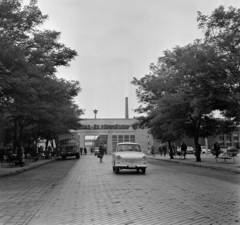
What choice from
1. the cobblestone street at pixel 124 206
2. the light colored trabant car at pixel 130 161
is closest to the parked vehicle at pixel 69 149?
the light colored trabant car at pixel 130 161

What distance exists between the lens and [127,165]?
17.4 m

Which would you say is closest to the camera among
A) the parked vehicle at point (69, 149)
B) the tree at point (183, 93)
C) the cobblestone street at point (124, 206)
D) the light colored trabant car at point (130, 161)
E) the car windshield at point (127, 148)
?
the cobblestone street at point (124, 206)

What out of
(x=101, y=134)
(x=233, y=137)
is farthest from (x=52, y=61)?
(x=233, y=137)

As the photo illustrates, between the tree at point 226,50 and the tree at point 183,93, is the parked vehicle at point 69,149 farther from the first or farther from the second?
the tree at point 226,50

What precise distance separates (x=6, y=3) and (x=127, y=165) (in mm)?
10446

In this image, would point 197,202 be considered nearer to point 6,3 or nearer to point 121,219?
point 121,219

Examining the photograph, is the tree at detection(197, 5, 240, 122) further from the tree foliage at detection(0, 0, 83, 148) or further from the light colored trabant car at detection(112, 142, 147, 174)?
the tree foliage at detection(0, 0, 83, 148)

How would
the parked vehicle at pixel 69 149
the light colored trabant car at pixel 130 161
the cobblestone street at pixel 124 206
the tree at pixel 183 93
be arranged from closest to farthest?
the cobblestone street at pixel 124 206, the light colored trabant car at pixel 130 161, the tree at pixel 183 93, the parked vehicle at pixel 69 149

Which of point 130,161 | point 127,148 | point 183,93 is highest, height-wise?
point 183,93

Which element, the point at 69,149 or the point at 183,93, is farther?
the point at 69,149

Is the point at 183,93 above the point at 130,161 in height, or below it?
above

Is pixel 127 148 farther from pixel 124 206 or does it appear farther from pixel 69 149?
pixel 69 149

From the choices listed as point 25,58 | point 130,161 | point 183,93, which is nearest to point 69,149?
point 183,93

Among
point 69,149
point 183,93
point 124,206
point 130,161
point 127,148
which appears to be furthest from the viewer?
point 69,149
